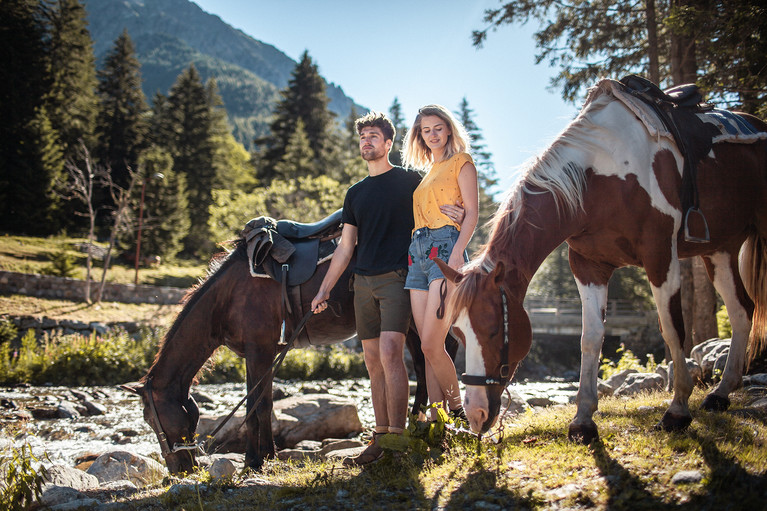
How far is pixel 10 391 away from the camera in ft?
34.9

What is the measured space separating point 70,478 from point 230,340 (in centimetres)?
166

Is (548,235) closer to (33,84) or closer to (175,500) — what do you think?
(175,500)

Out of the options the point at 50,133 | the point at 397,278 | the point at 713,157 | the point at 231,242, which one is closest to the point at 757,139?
the point at 713,157

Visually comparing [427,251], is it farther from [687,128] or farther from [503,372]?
[687,128]

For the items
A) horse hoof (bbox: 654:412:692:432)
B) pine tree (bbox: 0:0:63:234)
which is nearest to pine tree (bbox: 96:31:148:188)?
pine tree (bbox: 0:0:63:234)

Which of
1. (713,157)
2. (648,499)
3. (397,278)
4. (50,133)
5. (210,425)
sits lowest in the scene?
(210,425)

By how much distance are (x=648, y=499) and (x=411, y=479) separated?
4.13ft

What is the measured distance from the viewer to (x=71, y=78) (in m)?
38.9

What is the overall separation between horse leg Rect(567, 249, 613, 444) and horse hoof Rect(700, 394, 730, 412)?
0.98m

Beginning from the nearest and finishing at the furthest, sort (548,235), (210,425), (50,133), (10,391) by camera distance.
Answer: (548,235), (210,425), (10,391), (50,133)

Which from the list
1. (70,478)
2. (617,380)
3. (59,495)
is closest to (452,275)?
(59,495)

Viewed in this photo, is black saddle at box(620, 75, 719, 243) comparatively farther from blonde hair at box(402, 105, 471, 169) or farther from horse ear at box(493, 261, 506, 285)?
horse ear at box(493, 261, 506, 285)

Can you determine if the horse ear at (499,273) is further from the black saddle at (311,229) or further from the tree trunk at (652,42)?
the tree trunk at (652,42)

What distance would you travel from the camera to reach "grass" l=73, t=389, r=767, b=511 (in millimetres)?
2279
